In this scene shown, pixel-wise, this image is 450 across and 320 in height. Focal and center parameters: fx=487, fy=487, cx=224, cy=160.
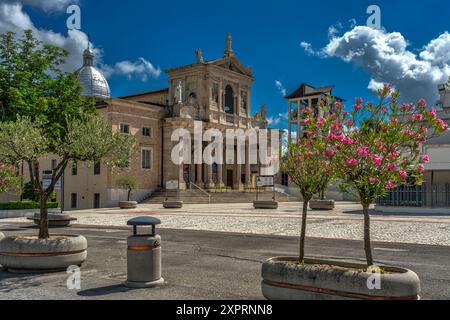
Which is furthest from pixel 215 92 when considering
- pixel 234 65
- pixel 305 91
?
pixel 305 91

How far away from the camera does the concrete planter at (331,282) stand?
247 inches

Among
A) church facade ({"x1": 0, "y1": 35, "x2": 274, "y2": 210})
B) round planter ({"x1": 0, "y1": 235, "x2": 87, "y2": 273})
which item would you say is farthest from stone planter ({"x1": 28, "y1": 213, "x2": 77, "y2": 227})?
church facade ({"x1": 0, "y1": 35, "x2": 274, "y2": 210})

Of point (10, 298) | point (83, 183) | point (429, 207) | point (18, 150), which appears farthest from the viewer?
point (83, 183)

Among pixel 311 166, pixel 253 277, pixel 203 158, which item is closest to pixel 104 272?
pixel 253 277

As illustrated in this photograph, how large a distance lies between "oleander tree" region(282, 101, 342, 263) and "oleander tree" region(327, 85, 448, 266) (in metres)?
0.20

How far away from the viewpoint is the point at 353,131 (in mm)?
7395

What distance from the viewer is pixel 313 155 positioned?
326 inches

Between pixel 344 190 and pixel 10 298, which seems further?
pixel 10 298

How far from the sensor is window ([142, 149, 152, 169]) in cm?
5384

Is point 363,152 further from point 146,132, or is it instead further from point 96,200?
point 146,132

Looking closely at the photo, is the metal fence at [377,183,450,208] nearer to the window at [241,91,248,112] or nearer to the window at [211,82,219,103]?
the window at [211,82,219,103]

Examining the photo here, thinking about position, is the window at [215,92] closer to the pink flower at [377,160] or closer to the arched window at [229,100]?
the arched window at [229,100]

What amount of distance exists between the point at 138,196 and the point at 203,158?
1047cm
